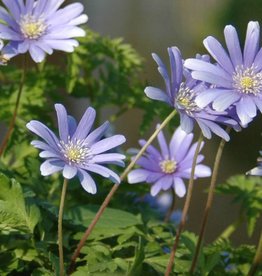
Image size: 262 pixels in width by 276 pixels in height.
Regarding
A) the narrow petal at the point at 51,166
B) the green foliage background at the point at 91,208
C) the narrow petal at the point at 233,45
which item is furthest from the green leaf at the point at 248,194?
the narrow petal at the point at 51,166

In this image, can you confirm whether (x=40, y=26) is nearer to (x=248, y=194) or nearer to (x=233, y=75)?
(x=233, y=75)

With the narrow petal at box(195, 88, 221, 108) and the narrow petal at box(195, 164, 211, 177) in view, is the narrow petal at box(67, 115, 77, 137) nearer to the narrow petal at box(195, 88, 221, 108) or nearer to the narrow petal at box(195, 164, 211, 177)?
the narrow petal at box(195, 88, 221, 108)

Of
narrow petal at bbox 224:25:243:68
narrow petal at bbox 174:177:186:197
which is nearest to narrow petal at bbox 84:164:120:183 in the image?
narrow petal at bbox 224:25:243:68

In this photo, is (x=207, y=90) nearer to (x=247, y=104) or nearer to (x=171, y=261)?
(x=247, y=104)

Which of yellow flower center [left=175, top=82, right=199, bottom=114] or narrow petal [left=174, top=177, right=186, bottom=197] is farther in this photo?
narrow petal [left=174, top=177, right=186, bottom=197]

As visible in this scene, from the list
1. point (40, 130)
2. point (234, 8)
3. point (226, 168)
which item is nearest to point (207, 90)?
point (40, 130)

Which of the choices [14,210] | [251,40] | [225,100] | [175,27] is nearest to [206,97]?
[225,100]
